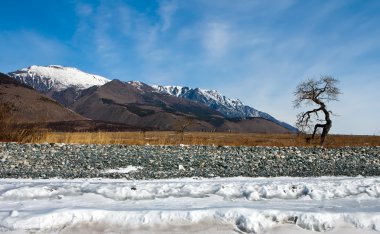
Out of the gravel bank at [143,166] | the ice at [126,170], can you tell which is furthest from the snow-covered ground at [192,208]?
the ice at [126,170]

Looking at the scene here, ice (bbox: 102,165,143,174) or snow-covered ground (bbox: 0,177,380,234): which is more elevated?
ice (bbox: 102,165,143,174)

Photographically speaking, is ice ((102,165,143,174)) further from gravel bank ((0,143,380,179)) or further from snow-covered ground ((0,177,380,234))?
snow-covered ground ((0,177,380,234))

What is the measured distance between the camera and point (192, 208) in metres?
7.93

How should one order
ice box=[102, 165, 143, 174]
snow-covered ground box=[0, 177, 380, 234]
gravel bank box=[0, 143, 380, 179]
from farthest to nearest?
ice box=[102, 165, 143, 174]
gravel bank box=[0, 143, 380, 179]
snow-covered ground box=[0, 177, 380, 234]

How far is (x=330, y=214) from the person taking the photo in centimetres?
746

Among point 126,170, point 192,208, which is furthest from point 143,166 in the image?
point 192,208

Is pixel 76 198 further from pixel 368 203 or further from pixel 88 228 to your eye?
pixel 368 203

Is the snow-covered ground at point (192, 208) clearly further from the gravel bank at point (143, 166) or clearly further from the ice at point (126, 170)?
the ice at point (126, 170)

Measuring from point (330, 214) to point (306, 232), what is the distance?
0.70 m

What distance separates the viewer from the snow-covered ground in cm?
715

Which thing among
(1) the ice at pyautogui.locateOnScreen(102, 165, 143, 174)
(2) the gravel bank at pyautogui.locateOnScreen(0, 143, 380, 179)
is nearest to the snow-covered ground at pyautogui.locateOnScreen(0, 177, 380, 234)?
(2) the gravel bank at pyautogui.locateOnScreen(0, 143, 380, 179)

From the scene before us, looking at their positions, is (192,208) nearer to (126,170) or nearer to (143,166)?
(126,170)

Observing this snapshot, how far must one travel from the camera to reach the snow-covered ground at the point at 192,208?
7.15 meters

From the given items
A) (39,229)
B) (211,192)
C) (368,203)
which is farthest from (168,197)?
(368,203)
